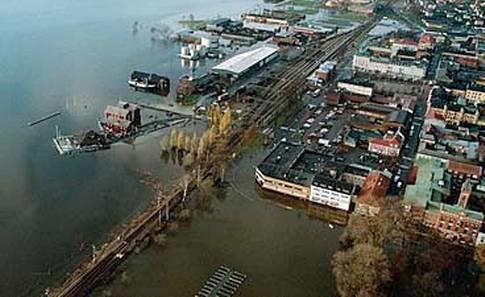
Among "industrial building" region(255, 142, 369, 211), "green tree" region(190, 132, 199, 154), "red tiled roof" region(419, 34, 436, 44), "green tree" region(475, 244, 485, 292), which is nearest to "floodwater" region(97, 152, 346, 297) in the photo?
"industrial building" region(255, 142, 369, 211)

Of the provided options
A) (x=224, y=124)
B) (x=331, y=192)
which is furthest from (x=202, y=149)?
(x=331, y=192)

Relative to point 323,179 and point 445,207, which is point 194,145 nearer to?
point 323,179

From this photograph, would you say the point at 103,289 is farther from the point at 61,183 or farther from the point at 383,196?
the point at 383,196

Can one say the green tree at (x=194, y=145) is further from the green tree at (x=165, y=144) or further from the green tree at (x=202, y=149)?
the green tree at (x=165, y=144)

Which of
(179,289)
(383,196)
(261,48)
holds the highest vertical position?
(261,48)

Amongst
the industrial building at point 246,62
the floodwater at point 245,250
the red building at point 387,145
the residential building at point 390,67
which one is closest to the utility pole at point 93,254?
the floodwater at point 245,250

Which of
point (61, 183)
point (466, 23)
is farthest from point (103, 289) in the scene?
point (466, 23)
